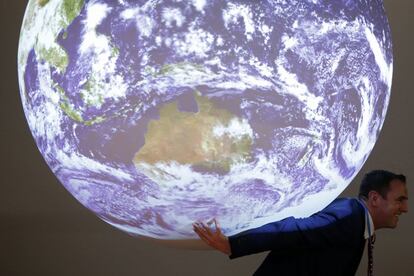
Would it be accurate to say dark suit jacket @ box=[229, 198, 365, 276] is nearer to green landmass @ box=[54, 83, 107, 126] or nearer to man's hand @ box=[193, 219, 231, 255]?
man's hand @ box=[193, 219, 231, 255]

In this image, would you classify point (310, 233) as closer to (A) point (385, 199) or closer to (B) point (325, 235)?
(B) point (325, 235)

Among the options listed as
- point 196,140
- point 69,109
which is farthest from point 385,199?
point 69,109

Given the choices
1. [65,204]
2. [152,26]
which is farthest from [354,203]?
[65,204]

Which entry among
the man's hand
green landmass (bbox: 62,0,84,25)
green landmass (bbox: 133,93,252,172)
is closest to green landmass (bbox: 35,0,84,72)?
green landmass (bbox: 62,0,84,25)

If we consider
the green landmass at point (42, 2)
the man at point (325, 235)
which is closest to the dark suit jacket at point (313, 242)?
the man at point (325, 235)

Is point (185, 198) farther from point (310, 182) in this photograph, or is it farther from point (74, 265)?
point (74, 265)

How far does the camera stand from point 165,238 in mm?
1660

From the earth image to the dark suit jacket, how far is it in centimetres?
4

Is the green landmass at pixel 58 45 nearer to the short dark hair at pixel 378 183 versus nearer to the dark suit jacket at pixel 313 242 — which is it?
the dark suit jacket at pixel 313 242

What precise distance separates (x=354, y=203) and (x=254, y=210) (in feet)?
1.03

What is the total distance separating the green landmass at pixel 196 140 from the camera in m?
1.44

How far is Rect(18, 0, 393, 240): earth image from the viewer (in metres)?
1.43

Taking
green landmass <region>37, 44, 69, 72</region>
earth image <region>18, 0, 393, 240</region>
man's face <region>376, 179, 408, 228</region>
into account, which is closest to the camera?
earth image <region>18, 0, 393, 240</region>

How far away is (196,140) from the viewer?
145 centimetres
